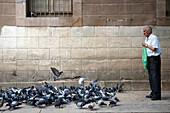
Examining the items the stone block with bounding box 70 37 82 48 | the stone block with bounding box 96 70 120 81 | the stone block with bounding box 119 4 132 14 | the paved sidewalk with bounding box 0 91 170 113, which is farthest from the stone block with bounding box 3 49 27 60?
the stone block with bounding box 119 4 132 14

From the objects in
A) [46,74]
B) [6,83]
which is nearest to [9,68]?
[6,83]

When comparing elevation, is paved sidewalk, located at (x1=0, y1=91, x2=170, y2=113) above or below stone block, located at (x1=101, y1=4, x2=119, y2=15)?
below

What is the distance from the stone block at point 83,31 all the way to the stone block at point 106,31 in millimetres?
161

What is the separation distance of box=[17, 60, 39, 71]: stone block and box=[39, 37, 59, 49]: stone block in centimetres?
57

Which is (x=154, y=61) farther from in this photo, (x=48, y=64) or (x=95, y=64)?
(x=48, y=64)

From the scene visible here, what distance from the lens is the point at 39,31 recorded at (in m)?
7.79

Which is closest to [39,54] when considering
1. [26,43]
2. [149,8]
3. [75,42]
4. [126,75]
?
[26,43]

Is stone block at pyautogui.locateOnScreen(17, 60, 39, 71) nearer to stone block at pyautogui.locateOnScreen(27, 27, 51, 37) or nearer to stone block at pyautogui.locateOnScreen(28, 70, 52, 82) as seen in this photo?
stone block at pyautogui.locateOnScreen(28, 70, 52, 82)

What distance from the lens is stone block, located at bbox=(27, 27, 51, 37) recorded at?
7793 mm

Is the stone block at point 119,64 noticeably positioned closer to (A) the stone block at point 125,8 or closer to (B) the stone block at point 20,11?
(A) the stone block at point 125,8

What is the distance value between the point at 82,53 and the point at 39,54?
1.37m

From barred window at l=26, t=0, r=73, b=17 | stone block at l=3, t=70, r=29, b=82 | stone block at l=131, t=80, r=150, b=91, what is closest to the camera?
stone block at l=131, t=80, r=150, b=91

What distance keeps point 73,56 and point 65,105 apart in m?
2.62

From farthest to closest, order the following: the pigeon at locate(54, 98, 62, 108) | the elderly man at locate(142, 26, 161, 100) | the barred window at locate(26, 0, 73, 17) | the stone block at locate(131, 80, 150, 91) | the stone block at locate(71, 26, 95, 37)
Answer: the barred window at locate(26, 0, 73, 17) → the stone block at locate(71, 26, 95, 37) → the stone block at locate(131, 80, 150, 91) → the elderly man at locate(142, 26, 161, 100) → the pigeon at locate(54, 98, 62, 108)
